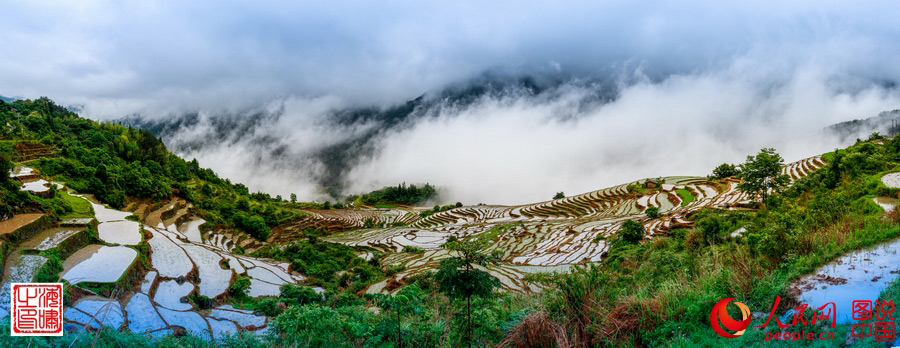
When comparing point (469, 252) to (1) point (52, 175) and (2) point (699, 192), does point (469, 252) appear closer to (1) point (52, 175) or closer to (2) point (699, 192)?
(1) point (52, 175)

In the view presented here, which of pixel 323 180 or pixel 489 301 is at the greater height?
pixel 323 180

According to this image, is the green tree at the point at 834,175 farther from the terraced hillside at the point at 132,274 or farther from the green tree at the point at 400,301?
the terraced hillside at the point at 132,274

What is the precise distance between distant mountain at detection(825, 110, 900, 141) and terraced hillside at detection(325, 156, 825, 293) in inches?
3670

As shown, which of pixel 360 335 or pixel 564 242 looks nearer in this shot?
pixel 360 335

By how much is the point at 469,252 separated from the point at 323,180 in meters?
168

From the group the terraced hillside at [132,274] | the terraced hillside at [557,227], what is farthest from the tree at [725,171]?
the terraced hillside at [132,274]

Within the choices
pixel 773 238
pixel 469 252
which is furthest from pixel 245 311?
pixel 773 238

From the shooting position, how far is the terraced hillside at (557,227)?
20219 millimetres

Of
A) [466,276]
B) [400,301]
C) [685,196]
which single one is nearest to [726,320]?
[466,276]

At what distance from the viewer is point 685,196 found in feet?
131

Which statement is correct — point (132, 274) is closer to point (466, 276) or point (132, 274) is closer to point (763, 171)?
point (466, 276)

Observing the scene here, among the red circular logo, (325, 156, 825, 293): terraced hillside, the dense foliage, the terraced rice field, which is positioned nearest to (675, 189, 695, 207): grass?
(325, 156, 825, 293): terraced hillside

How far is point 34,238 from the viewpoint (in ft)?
30.7

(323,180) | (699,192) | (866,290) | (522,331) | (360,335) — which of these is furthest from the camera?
(323,180)
